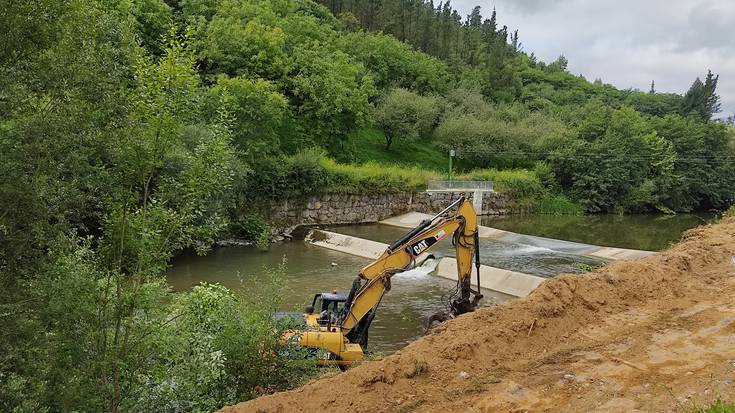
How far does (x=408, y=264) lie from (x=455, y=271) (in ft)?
30.6

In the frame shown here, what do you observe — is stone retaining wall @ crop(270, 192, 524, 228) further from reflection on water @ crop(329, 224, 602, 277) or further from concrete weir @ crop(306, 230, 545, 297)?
reflection on water @ crop(329, 224, 602, 277)

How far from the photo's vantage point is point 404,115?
53750 mm

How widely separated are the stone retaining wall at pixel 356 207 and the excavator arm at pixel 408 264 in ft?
68.1

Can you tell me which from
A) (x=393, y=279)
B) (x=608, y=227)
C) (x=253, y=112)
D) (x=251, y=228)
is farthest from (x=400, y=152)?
(x=393, y=279)

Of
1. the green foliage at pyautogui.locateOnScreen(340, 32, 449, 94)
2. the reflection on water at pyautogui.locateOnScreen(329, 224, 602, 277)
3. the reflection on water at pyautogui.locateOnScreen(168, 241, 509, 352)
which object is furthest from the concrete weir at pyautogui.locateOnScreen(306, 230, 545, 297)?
the green foliage at pyautogui.locateOnScreen(340, 32, 449, 94)

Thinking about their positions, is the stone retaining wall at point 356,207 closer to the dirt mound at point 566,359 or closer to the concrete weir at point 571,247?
the concrete weir at point 571,247

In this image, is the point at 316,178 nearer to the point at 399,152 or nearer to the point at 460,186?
the point at 460,186

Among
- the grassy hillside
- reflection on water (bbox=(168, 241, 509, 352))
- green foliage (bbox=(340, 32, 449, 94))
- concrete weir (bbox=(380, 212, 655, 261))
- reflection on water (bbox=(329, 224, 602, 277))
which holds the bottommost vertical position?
reflection on water (bbox=(168, 241, 509, 352))

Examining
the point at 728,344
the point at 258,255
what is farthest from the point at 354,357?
the point at 258,255

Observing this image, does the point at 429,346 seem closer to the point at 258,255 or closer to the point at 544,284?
the point at 544,284

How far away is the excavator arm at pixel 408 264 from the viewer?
1092 centimetres

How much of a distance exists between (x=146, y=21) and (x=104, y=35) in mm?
32406

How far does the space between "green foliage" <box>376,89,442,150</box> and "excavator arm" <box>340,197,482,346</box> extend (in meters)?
41.6

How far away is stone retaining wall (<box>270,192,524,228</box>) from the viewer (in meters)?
33.1
